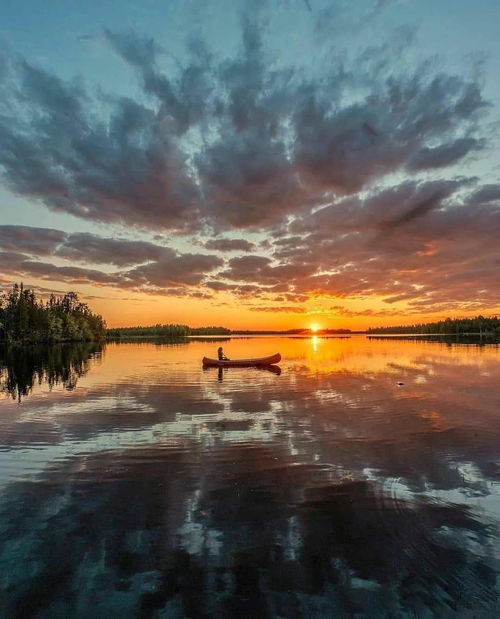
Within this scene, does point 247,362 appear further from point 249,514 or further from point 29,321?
point 29,321

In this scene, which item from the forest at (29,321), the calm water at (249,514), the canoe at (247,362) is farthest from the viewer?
the forest at (29,321)

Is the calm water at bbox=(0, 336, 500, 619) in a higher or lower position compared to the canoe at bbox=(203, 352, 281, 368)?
lower

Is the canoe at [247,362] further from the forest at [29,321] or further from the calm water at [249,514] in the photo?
the forest at [29,321]

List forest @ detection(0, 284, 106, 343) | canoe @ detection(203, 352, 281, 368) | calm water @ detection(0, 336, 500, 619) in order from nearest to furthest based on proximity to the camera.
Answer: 1. calm water @ detection(0, 336, 500, 619)
2. canoe @ detection(203, 352, 281, 368)
3. forest @ detection(0, 284, 106, 343)

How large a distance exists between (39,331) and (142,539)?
167 meters

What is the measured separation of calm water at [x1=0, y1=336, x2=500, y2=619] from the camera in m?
7.75

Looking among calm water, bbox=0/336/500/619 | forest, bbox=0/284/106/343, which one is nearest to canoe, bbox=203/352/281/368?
calm water, bbox=0/336/500/619

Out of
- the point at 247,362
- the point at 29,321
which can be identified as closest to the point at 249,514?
the point at 247,362

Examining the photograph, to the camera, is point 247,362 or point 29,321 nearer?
point 247,362

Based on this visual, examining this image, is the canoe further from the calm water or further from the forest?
the forest

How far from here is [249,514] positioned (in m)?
11.4

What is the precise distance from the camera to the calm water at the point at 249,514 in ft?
25.4

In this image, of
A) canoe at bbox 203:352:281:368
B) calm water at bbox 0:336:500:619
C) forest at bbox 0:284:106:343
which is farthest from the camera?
forest at bbox 0:284:106:343

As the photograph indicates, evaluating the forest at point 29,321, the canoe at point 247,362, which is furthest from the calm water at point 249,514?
the forest at point 29,321
